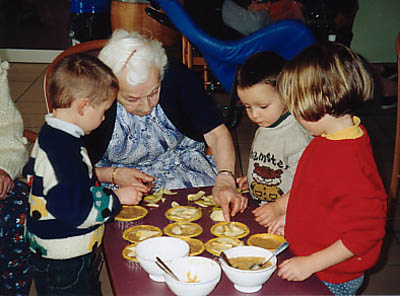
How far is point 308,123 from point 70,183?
67cm

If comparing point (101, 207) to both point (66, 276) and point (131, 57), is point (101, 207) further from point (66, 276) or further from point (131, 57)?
point (131, 57)

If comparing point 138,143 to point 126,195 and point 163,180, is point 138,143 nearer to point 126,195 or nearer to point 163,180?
point 163,180

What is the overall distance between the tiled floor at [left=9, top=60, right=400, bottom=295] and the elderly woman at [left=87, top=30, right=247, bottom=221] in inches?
27.3

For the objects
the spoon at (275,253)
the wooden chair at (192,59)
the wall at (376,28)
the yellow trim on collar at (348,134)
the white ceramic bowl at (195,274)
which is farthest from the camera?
the wall at (376,28)

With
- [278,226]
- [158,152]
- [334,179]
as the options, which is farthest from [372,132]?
[334,179]

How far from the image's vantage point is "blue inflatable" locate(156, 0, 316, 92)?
2850 millimetres

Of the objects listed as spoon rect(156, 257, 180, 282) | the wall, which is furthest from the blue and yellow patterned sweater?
the wall

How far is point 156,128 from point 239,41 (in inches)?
48.0

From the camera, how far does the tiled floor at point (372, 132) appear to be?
248 centimetres

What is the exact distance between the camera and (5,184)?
74.6 inches

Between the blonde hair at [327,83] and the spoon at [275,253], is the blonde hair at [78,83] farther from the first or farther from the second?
the spoon at [275,253]

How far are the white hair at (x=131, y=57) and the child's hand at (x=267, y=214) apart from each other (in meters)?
0.65

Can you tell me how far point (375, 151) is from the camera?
4.05 meters

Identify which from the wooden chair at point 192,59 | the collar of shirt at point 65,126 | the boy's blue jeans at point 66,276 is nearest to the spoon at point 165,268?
the boy's blue jeans at point 66,276
